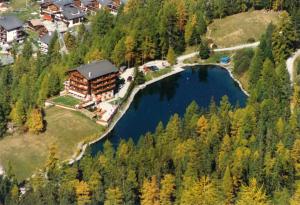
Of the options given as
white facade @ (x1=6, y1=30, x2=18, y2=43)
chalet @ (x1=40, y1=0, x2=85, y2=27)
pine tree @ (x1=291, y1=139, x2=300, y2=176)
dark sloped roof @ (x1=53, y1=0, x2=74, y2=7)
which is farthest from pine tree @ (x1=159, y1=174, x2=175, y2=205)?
dark sloped roof @ (x1=53, y1=0, x2=74, y2=7)

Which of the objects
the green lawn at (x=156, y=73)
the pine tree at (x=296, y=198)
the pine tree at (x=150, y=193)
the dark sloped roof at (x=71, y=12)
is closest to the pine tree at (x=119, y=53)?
the green lawn at (x=156, y=73)

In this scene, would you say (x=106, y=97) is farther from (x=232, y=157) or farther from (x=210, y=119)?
(x=232, y=157)

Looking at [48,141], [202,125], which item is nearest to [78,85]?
[48,141]

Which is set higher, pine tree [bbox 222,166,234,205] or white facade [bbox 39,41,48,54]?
pine tree [bbox 222,166,234,205]

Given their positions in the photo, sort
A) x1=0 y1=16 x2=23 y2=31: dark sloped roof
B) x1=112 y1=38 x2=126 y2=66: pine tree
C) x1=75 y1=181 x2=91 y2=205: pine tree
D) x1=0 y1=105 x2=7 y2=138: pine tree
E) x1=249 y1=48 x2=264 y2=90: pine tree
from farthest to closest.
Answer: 1. x1=0 y1=16 x2=23 y2=31: dark sloped roof
2. x1=112 y1=38 x2=126 y2=66: pine tree
3. x1=249 y1=48 x2=264 y2=90: pine tree
4. x1=0 y1=105 x2=7 y2=138: pine tree
5. x1=75 y1=181 x2=91 y2=205: pine tree

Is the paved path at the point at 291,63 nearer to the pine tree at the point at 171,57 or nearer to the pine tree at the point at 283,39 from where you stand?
the pine tree at the point at 283,39

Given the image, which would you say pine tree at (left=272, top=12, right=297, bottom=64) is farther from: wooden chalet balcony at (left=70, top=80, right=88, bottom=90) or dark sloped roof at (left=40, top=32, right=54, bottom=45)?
dark sloped roof at (left=40, top=32, right=54, bottom=45)
